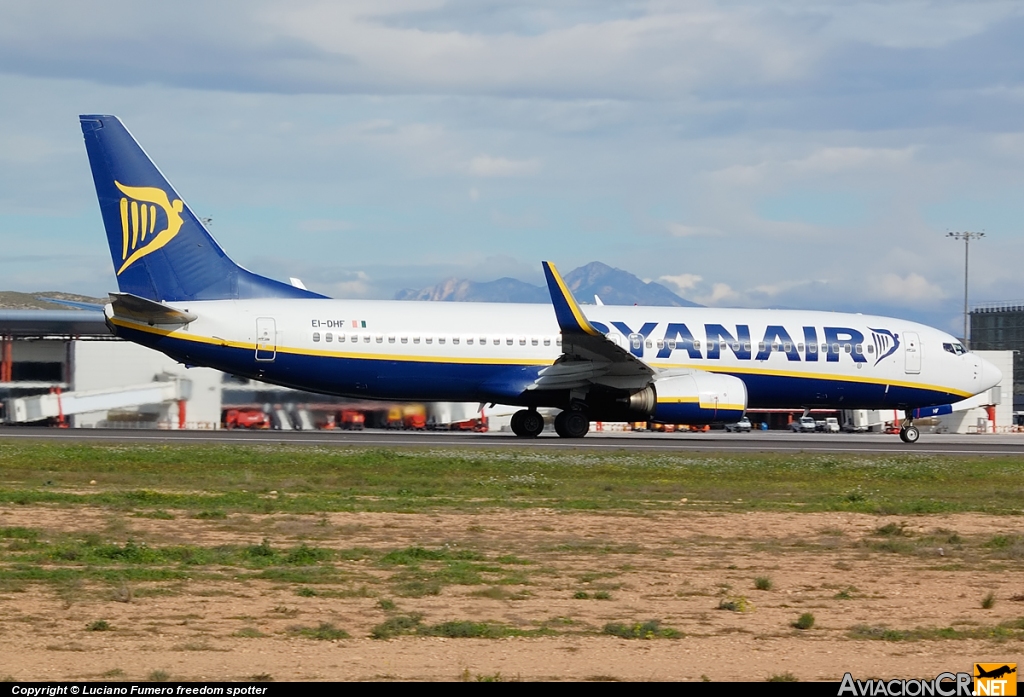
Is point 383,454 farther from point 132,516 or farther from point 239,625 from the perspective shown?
point 239,625

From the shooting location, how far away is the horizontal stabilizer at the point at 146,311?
31.4 m

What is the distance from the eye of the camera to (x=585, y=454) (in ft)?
91.8

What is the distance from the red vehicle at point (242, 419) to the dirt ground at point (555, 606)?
920 inches

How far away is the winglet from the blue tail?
8899mm

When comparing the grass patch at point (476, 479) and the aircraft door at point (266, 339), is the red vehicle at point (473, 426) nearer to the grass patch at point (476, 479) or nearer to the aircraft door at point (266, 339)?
the aircraft door at point (266, 339)

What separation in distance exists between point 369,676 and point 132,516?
30.3ft

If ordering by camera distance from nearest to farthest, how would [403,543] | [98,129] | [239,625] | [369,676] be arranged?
[369,676] → [239,625] → [403,543] → [98,129]

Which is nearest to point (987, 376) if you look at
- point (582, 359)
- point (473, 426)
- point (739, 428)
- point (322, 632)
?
point (582, 359)

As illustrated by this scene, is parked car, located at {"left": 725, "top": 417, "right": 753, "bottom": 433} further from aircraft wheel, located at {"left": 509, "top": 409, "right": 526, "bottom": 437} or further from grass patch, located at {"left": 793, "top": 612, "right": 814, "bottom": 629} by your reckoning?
grass patch, located at {"left": 793, "top": 612, "right": 814, "bottom": 629}

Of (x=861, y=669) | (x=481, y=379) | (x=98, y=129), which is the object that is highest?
(x=98, y=129)

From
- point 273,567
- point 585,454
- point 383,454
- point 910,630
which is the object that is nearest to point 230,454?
point 383,454

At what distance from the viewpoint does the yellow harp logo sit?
33.0 m

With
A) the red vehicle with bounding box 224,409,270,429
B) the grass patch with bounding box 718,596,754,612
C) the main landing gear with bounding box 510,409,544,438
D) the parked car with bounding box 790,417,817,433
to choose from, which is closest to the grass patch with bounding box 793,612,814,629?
the grass patch with bounding box 718,596,754,612

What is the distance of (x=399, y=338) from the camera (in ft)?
110
